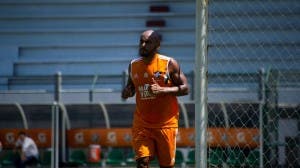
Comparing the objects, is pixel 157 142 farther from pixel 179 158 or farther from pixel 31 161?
pixel 31 161

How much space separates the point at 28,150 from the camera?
1471 cm

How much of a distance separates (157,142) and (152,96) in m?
0.44

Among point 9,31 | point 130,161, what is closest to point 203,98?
point 130,161

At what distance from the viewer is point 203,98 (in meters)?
6.79

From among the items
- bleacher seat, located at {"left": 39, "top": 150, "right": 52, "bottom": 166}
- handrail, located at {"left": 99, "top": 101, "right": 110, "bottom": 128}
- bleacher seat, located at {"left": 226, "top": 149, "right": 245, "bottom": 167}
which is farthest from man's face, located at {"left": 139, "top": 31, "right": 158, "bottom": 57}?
bleacher seat, located at {"left": 39, "top": 150, "right": 52, "bottom": 166}

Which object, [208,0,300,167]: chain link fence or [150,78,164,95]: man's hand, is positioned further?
[208,0,300,167]: chain link fence

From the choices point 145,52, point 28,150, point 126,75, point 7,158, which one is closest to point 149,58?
point 145,52

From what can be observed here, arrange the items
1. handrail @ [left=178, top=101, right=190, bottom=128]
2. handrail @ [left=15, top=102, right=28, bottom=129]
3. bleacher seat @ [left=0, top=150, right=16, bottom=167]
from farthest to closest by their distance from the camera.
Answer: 1. bleacher seat @ [left=0, top=150, right=16, bottom=167]
2. handrail @ [left=15, top=102, right=28, bottom=129]
3. handrail @ [left=178, top=101, right=190, bottom=128]

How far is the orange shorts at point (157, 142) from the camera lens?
691cm

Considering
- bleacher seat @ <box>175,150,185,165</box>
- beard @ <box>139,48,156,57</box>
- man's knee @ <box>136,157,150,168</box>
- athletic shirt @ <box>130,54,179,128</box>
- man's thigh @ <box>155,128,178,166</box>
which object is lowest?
bleacher seat @ <box>175,150,185,165</box>

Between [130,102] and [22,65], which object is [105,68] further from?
[130,102]

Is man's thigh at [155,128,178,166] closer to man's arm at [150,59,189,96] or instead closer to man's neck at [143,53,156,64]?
man's arm at [150,59,189,96]

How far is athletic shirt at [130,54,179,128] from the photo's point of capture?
6867mm

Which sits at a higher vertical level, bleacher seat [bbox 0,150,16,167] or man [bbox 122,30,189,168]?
man [bbox 122,30,189,168]
